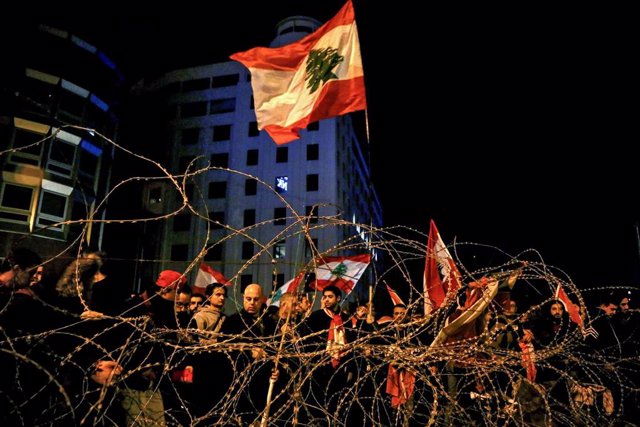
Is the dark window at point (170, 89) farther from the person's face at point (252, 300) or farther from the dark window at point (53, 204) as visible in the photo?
the person's face at point (252, 300)

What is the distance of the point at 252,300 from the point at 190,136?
39.9 metres

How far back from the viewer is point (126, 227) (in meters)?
36.9

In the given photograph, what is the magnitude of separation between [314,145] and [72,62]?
61.9ft

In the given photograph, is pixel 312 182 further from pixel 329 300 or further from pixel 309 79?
pixel 329 300

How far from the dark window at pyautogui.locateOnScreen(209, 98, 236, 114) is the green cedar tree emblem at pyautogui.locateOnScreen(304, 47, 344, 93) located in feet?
115

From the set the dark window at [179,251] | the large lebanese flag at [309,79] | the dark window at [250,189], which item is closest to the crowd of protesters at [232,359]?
the large lebanese flag at [309,79]

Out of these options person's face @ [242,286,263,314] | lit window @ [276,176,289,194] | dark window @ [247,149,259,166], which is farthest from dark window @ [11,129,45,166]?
person's face @ [242,286,263,314]

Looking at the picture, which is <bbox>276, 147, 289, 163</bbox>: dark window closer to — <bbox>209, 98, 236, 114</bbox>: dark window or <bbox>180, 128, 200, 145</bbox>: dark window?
<bbox>209, 98, 236, 114</bbox>: dark window

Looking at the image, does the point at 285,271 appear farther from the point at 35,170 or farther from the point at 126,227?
the point at 35,170

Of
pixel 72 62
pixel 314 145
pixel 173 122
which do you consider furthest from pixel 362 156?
pixel 72 62

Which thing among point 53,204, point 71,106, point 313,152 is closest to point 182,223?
point 313,152

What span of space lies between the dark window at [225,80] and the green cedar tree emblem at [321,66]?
3606cm

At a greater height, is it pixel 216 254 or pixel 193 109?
pixel 193 109

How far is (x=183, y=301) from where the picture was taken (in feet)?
18.8
